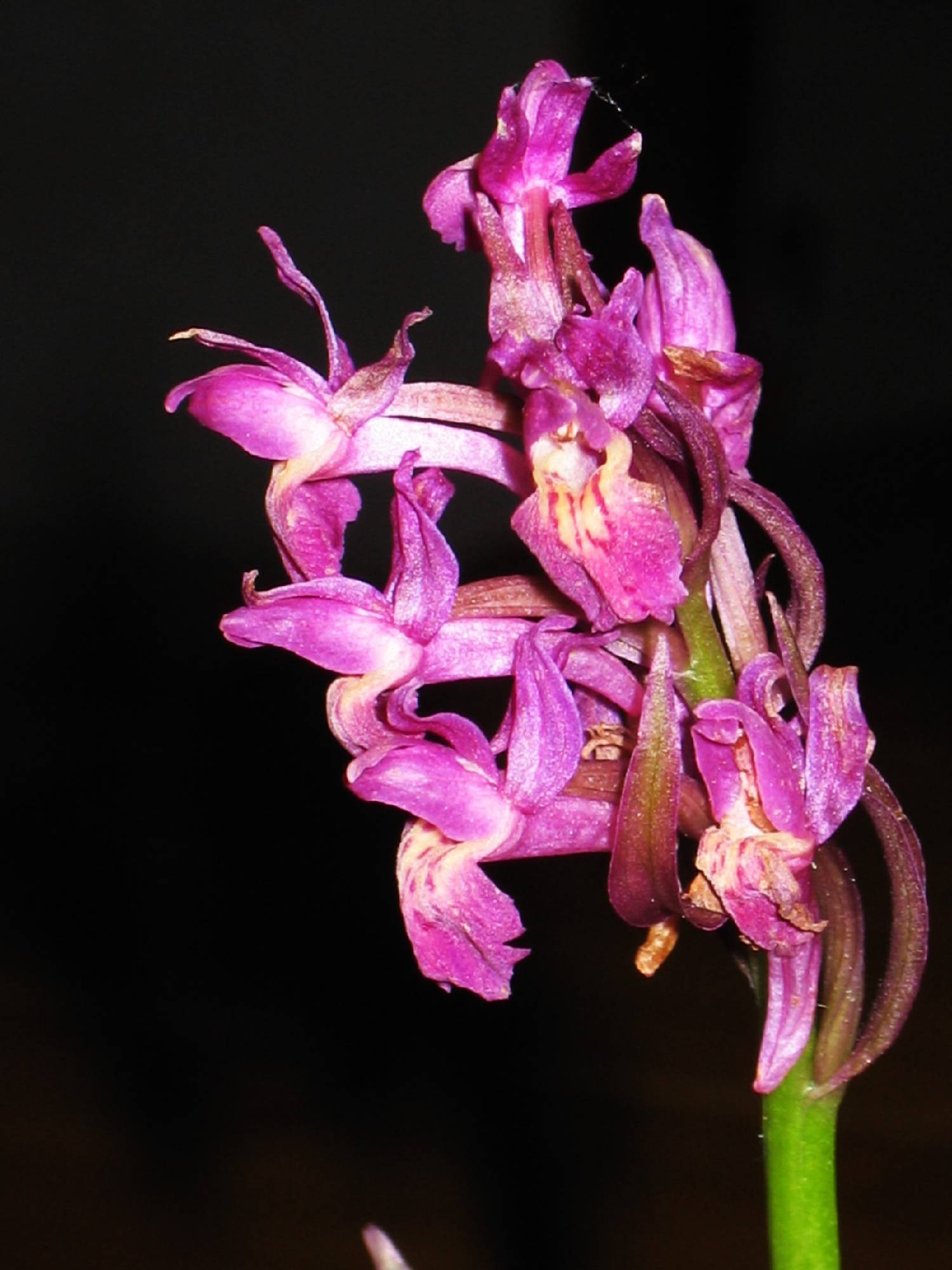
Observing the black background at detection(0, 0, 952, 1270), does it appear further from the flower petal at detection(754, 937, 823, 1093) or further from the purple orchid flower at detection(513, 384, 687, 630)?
the purple orchid flower at detection(513, 384, 687, 630)

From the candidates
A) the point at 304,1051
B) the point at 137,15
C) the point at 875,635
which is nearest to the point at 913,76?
the point at 875,635

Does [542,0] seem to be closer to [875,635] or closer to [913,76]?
[913,76]

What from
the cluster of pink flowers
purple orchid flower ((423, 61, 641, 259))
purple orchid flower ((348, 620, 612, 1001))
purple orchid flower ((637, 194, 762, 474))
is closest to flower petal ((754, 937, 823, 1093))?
the cluster of pink flowers

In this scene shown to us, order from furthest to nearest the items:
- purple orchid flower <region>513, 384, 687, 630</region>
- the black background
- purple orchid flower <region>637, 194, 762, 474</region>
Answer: the black background, purple orchid flower <region>637, 194, 762, 474</region>, purple orchid flower <region>513, 384, 687, 630</region>

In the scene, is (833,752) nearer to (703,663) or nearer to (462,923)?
(703,663)

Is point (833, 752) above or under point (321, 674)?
above

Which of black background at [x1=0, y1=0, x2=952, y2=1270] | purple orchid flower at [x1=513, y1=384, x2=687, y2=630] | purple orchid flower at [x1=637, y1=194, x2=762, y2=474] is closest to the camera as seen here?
purple orchid flower at [x1=513, y1=384, x2=687, y2=630]

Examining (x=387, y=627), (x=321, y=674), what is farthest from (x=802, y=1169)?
(x=321, y=674)

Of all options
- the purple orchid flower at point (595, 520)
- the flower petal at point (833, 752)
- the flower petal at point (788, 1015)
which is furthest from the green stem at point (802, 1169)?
the purple orchid flower at point (595, 520)
